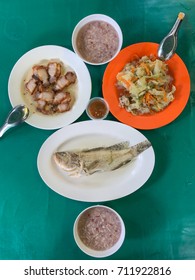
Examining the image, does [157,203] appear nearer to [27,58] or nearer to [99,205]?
[99,205]

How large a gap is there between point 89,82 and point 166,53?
308 mm

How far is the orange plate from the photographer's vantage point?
1.50 meters

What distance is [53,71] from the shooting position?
1532mm

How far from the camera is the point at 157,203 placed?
153cm

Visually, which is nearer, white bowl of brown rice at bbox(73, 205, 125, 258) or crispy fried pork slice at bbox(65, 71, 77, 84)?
white bowl of brown rice at bbox(73, 205, 125, 258)

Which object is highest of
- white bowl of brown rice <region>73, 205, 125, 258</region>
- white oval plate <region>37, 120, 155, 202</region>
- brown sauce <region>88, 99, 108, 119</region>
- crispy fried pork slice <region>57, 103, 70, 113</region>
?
crispy fried pork slice <region>57, 103, 70, 113</region>

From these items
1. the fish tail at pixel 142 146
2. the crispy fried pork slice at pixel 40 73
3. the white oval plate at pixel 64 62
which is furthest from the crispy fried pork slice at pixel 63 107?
the fish tail at pixel 142 146

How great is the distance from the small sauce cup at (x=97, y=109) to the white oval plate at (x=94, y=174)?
0.03 metres

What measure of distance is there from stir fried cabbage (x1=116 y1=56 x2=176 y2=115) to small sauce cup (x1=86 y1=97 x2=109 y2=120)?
7cm

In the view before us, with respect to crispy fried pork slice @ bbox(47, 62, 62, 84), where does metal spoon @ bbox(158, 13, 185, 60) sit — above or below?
above

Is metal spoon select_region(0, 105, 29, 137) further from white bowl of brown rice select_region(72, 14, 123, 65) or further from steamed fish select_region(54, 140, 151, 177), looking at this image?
white bowl of brown rice select_region(72, 14, 123, 65)

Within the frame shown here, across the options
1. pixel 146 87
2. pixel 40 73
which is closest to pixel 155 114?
pixel 146 87

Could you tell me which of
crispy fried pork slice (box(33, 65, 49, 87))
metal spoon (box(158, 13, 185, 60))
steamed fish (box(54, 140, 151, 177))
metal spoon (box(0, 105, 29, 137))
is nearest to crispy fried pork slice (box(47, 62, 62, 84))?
crispy fried pork slice (box(33, 65, 49, 87))
